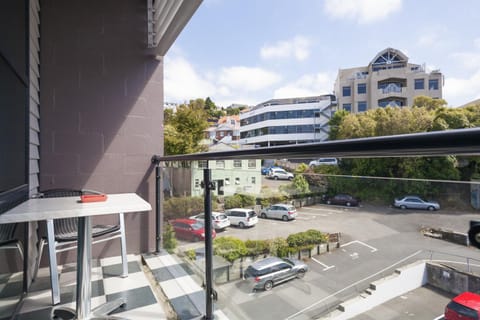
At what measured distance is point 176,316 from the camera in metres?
1.55

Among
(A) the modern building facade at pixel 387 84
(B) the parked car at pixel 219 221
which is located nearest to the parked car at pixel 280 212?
(B) the parked car at pixel 219 221

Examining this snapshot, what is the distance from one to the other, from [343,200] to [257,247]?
0.54 m

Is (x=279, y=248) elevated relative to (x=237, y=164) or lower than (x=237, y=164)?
lower

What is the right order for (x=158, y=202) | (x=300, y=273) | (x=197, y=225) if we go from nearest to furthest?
(x=300, y=273) → (x=197, y=225) → (x=158, y=202)

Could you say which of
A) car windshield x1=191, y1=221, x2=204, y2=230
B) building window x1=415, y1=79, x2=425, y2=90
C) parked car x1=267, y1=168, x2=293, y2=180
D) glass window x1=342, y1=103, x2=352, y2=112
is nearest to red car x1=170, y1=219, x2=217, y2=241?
car windshield x1=191, y1=221, x2=204, y2=230

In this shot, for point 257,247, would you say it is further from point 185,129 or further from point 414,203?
point 185,129

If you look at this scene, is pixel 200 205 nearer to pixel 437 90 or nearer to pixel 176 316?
pixel 176 316

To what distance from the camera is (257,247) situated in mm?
1263

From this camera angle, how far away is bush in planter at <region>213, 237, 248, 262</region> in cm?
142

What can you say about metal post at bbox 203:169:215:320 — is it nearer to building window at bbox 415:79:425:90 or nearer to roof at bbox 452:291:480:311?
roof at bbox 452:291:480:311

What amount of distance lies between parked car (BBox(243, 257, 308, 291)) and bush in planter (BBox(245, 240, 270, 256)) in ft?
0.14

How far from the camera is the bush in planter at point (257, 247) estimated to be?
3.92ft

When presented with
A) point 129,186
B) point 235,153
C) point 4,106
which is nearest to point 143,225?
point 129,186

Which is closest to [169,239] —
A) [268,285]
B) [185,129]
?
[268,285]
